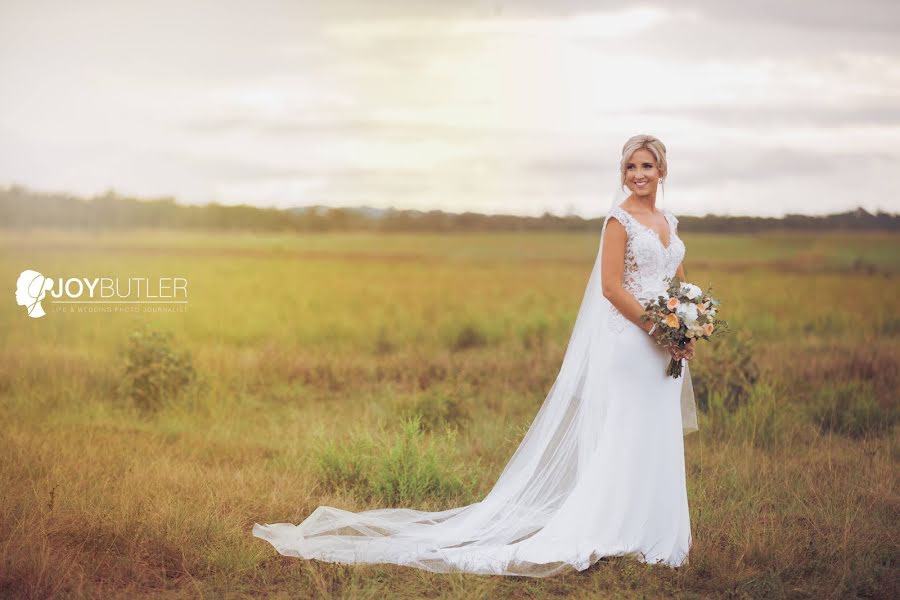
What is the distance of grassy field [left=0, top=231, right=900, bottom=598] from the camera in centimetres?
472

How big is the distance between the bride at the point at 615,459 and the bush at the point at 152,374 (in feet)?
15.8

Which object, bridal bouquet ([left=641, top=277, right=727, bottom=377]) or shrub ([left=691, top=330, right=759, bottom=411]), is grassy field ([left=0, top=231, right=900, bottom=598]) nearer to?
shrub ([left=691, top=330, right=759, bottom=411])

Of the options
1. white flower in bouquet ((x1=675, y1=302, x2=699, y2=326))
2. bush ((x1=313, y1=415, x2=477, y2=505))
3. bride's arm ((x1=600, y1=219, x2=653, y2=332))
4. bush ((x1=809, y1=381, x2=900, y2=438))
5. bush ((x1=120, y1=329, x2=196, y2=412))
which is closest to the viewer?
white flower in bouquet ((x1=675, y1=302, x2=699, y2=326))

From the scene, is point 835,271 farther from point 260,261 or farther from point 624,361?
point 624,361

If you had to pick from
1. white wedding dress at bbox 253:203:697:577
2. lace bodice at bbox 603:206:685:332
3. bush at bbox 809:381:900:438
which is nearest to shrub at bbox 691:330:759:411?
bush at bbox 809:381:900:438

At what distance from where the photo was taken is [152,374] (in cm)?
937

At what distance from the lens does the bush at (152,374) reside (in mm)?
9266

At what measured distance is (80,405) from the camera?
29.9ft

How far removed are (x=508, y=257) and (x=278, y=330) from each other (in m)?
18.2

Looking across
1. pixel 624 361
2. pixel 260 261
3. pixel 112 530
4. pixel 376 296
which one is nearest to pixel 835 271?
pixel 376 296

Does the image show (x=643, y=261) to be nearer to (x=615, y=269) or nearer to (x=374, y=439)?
(x=615, y=269)

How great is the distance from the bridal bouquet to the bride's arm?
11cm

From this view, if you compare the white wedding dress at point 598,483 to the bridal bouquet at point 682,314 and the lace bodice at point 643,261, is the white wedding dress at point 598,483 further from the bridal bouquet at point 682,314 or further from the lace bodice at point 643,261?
the bridal bouquet at point 682,314

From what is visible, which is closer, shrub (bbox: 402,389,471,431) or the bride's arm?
the bride's arm
